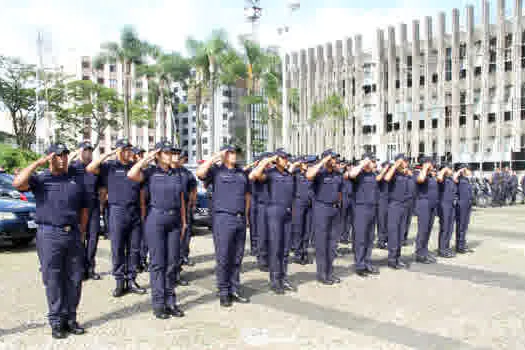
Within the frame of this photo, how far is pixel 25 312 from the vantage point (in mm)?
5652

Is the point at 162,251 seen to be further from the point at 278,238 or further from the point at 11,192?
the point at 11,192

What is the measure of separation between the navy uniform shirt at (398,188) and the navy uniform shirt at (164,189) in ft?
13.4

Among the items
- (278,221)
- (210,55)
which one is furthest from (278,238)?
(210,55)

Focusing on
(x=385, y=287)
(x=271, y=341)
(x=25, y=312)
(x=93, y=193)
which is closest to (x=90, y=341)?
(x=25, y=312)

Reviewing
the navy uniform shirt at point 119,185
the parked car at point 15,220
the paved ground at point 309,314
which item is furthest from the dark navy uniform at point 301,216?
the parked car at point 15,220

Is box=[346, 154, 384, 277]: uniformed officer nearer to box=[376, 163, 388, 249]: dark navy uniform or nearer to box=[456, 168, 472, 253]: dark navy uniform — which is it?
box=[376, 163, 388, 249]: dark navy uniform

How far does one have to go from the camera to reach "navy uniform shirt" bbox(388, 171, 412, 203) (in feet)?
27.3

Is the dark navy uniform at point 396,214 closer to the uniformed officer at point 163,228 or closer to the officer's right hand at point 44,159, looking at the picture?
the uniformed officer at point 163,228

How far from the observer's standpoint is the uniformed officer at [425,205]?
8828 millimetres

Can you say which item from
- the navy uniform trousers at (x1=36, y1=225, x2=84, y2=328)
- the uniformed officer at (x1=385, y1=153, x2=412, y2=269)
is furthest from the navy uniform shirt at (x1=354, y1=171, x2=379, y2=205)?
Answer: the navy uniform trousers at (x1=36, y1=225, x2=84, y2=328)

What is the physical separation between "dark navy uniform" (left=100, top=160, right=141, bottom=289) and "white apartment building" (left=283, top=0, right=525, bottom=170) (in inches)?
1075

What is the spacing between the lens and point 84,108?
4234 cm

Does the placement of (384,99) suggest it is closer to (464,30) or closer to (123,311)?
(464,30)

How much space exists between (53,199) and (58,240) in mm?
406
